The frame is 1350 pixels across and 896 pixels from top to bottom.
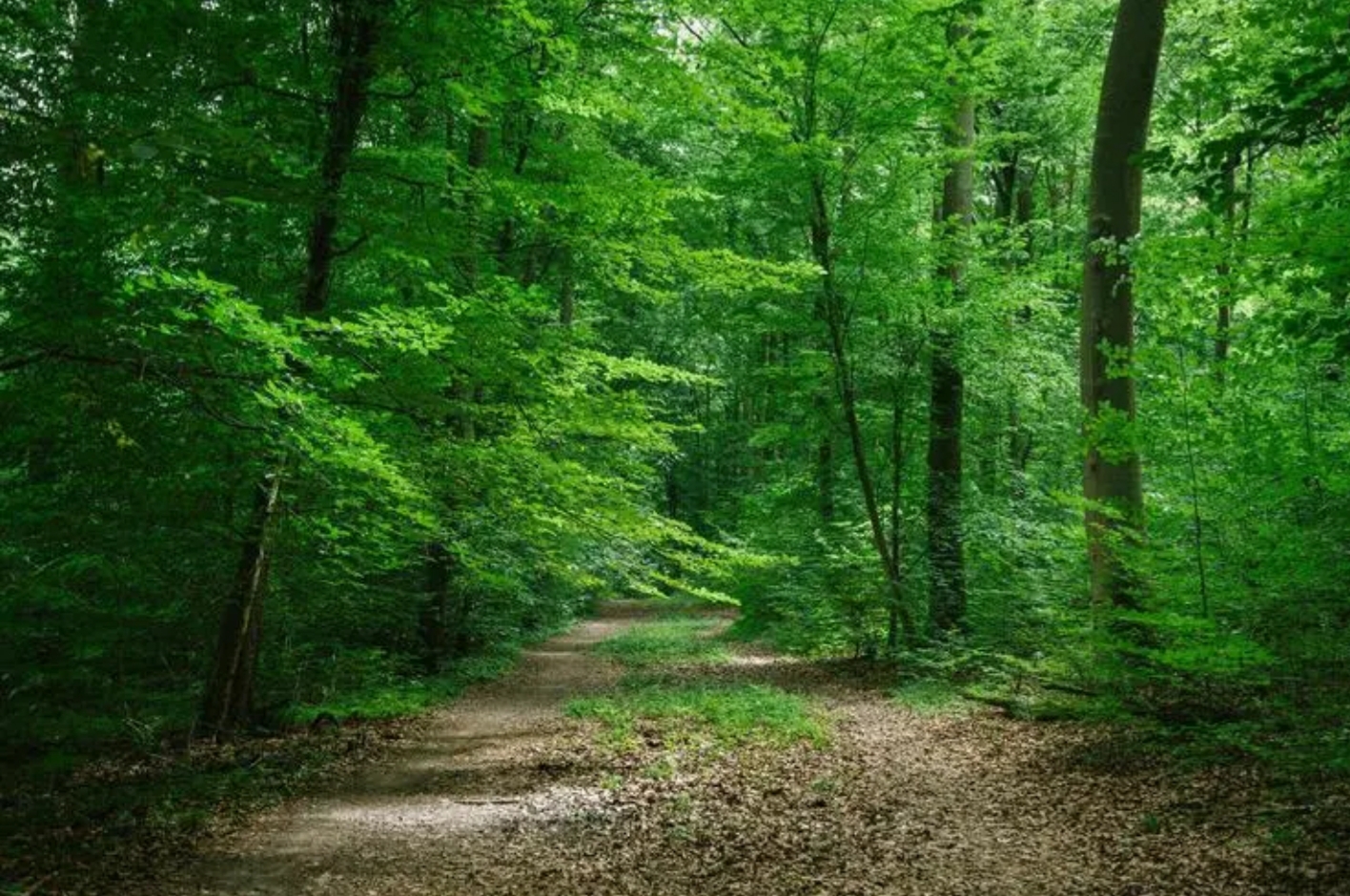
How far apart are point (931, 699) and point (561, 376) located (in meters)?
6.65

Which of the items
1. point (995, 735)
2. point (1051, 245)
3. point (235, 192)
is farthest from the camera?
point (1051, 245)

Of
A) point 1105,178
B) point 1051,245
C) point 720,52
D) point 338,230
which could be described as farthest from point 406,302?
point 1051,245

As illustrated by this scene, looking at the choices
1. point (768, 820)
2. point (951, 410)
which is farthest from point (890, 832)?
point (951, 410)

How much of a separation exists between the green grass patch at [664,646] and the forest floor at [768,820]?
661cm

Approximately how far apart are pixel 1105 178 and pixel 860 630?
9.11m

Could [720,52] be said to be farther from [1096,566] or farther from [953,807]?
[953,807]

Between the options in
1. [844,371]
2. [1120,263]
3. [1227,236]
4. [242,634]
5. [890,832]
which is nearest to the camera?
[1227,236]

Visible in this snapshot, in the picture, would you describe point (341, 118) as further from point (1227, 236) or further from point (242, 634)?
point (1227, 236)

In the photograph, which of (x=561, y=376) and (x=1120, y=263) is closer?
(x=1120, y=263)

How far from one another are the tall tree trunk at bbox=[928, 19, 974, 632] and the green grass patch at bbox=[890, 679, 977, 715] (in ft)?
5.89

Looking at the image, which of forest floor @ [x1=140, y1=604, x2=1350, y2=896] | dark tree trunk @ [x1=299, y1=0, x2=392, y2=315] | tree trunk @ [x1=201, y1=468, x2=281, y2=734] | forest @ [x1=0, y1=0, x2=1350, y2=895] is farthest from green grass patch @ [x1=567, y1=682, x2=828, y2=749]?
dark tree trunk @ [x1=299, y1=0, x2=392, y2=315]

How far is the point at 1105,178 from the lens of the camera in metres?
8.28

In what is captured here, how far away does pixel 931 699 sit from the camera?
11586mm

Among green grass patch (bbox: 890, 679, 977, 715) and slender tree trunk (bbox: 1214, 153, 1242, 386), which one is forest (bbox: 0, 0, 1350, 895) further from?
green grass patch (bbox: 890, 679, 977, 715)
